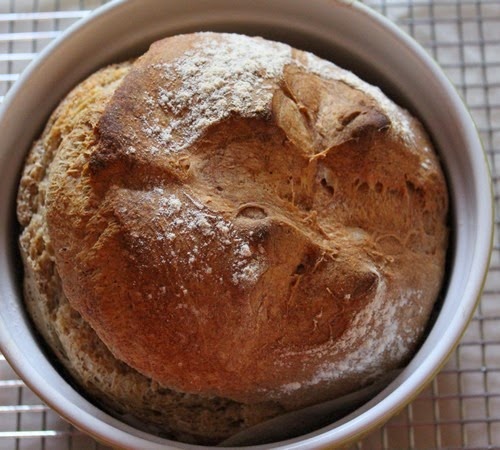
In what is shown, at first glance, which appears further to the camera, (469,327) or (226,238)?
(469,327)

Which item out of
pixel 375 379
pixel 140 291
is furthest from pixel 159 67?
pixel 375 379

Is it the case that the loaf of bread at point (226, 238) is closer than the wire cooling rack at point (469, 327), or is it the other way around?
the loaf of bread at point (226, 238)

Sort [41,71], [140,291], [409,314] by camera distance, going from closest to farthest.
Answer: [140,291] < [409,314] < [41,71]

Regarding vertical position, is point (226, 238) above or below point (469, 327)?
above

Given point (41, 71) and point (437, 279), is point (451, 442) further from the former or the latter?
point (41, 71)
